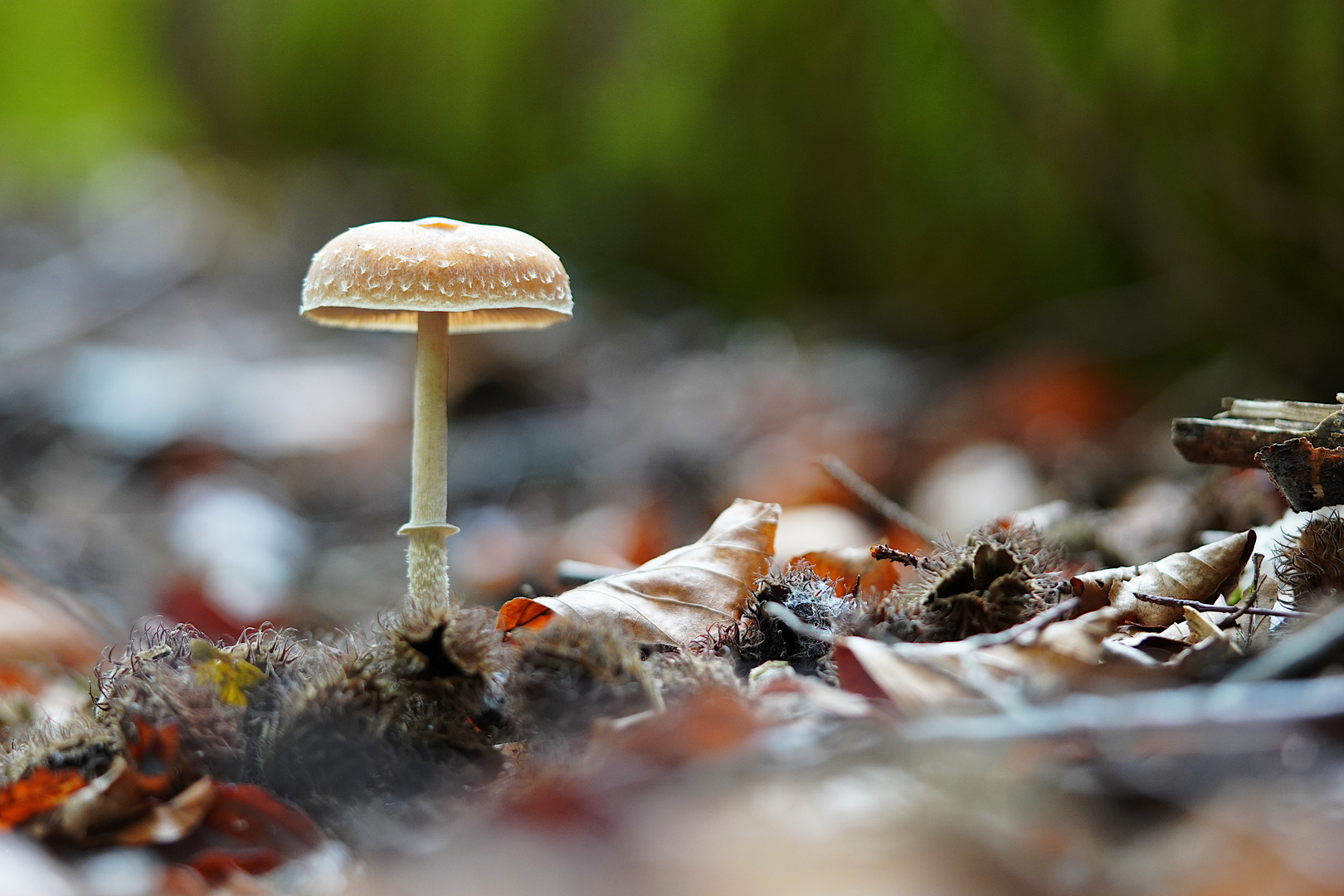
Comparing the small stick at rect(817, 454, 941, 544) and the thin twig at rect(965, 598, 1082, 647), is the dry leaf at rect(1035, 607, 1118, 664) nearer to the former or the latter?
the thin twig at rect(965, 598, 1082, 647)

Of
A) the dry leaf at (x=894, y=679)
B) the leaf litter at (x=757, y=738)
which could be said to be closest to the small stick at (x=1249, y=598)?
the leaf litter at (x=757, y=738)

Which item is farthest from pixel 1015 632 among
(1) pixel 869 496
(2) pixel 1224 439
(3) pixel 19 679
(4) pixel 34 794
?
(3) pixel 19 679

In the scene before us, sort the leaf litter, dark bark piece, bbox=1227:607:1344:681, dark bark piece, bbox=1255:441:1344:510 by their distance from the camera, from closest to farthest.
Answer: the leaf litter, dark bark piece, bbox=1227:607:1344:681, dark bark piece, bbox=1255:441:1344:510

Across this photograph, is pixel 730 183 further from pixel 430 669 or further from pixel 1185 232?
pixel 430 669

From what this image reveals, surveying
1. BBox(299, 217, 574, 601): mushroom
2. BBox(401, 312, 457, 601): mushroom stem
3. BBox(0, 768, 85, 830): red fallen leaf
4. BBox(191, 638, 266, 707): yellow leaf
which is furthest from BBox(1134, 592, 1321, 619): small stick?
BBox(0, 768, 85, 830): red fallen leaf

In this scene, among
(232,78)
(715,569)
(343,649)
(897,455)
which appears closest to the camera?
(343,649)

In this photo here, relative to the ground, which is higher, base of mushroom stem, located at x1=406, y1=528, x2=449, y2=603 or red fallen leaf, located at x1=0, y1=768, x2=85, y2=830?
base of mushroom stem, located at x1=406, y1=528, x2=449, y2=603

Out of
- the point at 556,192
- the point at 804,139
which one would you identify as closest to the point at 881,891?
the point at 804,139
